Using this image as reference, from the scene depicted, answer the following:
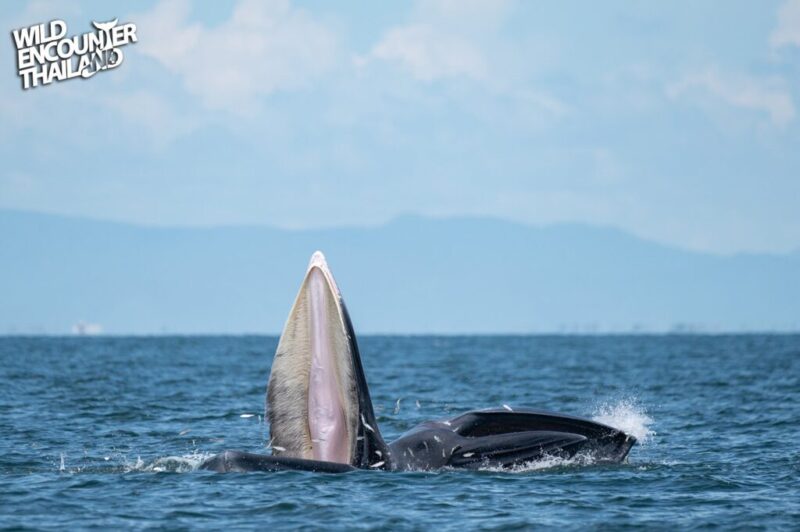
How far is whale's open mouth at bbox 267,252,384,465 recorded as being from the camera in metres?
14.4

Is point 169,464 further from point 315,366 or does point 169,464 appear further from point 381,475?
point 315,366

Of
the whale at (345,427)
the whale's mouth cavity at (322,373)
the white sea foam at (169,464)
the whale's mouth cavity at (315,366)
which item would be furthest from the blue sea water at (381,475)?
the whale's mouth cavity at (315,366)

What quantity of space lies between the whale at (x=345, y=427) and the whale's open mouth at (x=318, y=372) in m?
0.01

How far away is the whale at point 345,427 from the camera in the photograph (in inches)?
569

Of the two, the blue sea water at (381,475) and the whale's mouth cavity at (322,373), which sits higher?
the whale's mouth cavity at (322,373)

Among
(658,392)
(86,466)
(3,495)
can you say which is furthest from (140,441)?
(658,392)

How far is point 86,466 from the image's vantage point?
20.2 m

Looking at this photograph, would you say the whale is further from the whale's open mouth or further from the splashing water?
the splashing water

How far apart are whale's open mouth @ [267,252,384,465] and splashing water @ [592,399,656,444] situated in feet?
16.8

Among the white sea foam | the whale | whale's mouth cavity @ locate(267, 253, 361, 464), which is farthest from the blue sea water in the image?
whale's mouth cavity @ locate(267, 253, 361, 464)

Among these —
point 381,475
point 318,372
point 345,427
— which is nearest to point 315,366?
point 318,372

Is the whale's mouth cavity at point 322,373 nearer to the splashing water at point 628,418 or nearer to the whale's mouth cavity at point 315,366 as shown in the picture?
the whale's mouth cavity at point 315,366

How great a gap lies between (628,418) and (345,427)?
50.6 feet

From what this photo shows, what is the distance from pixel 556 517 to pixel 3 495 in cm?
714
